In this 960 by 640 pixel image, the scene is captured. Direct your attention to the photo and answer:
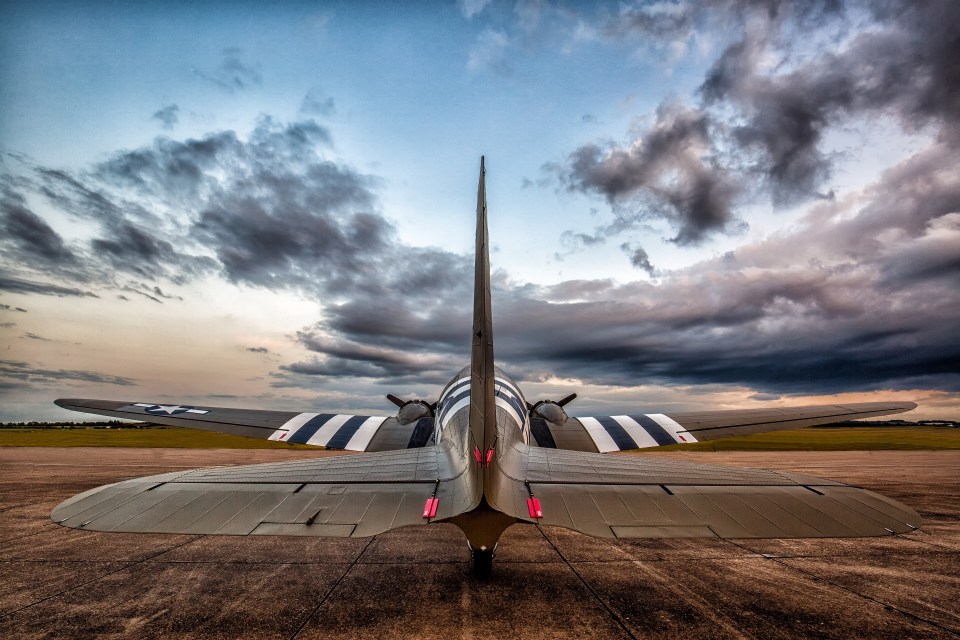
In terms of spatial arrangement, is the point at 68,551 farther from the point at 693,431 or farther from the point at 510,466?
the point at 693,431

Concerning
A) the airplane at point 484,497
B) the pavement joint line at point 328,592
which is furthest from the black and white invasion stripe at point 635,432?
the pavement joint line at point 328,592

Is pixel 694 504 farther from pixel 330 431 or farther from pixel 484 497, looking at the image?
pixel 330 431

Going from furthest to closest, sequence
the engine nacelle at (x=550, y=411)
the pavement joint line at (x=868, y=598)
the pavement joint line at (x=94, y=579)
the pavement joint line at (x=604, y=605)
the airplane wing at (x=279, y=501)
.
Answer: the engine nacelle at (x=550, y=411), the pavement joint line at (x=94, y=579), the pavement joint line at (x=868, y=598), the pavement joint line at (x=604, y=605), the airplane wing at (x=279, y=501)

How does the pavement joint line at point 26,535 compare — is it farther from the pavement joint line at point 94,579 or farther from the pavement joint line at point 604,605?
the pavement joint line at point 604,605

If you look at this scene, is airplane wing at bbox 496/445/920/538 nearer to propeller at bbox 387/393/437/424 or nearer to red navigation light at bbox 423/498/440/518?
red navigation light at bbox 423/498/440/518

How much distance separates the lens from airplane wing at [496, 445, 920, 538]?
3.90 m

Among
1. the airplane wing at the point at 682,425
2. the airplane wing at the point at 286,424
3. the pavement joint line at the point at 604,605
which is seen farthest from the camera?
the airplane wing at the point at 682,425

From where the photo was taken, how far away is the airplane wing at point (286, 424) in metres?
11.6

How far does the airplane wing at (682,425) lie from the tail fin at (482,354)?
8.42 metres

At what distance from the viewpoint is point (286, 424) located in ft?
40.9

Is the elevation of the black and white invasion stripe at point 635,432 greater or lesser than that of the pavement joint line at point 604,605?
greater

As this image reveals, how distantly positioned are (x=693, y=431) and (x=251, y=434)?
1292 centimetres

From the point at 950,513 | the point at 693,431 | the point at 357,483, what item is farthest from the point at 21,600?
the point at 950,513

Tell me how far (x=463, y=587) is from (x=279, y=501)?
3.01 m
